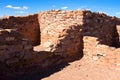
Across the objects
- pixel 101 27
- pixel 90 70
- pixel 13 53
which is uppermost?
pixel 101 27

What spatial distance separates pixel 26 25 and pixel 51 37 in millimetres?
1639

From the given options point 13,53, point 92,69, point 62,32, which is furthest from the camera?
point 62,32

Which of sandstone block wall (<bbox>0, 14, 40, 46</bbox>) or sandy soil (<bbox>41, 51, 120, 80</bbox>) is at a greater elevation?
sandstone block wall (<bbox>0, 14, 40, 46</bbox>)

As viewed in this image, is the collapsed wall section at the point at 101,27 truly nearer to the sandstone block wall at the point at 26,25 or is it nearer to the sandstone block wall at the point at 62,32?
the sandstone block wall at the point at 62,32

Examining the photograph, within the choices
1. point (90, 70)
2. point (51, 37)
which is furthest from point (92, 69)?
point (51, 37)

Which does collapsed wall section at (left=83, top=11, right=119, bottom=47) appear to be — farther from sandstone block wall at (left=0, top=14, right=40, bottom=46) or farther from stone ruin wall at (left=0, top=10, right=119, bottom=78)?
sandstone block wall at (left=0, top=14, right=40, bottom=46)

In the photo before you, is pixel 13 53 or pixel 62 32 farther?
pixel 62 32

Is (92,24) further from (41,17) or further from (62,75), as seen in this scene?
(62,75)

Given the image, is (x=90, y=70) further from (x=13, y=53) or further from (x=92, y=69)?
(x=13, y=53)

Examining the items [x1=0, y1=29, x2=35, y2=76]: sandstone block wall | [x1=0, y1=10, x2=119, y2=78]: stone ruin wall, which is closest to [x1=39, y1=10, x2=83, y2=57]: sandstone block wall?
[x1=0, y1=10, x2=119, y2=78]: stone ruin wall

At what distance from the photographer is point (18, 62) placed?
332 inches

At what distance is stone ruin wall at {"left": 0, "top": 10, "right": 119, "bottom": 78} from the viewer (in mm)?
8258

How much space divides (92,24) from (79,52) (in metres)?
1.67

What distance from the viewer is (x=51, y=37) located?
448 inches
